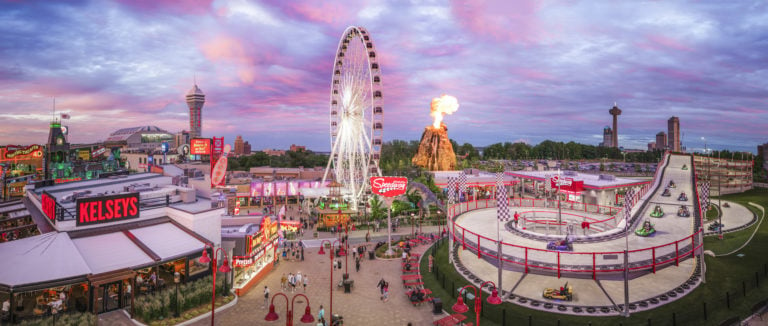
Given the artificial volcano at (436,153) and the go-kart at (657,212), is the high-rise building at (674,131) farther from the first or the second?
the go-kart at (657,212)

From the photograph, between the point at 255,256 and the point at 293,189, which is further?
the point at 293,189

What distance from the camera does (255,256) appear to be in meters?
27.6

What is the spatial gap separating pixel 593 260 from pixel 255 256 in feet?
70.1

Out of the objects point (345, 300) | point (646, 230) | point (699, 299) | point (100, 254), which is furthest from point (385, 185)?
point (699, 299)

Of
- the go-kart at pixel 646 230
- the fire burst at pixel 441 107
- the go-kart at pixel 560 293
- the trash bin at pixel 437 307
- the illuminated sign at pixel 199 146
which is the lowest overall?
the trash bin at pixel 437 307

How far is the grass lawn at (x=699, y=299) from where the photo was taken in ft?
65.4

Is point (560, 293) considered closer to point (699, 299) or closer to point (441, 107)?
point (699, 299)

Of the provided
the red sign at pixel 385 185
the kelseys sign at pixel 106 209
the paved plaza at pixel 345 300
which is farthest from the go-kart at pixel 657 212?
the kelseys sign at pixel 106 209

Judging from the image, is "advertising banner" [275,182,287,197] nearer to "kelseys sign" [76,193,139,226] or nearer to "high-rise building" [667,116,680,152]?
"kelseys sign" [76,193,139,226]

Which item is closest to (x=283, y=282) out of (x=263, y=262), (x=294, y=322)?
(x=263, y=262)

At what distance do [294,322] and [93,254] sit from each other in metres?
11.7

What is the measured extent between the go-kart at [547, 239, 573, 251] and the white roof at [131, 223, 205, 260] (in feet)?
71.1

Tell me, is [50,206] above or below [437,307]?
above

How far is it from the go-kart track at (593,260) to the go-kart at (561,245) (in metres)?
0.17
